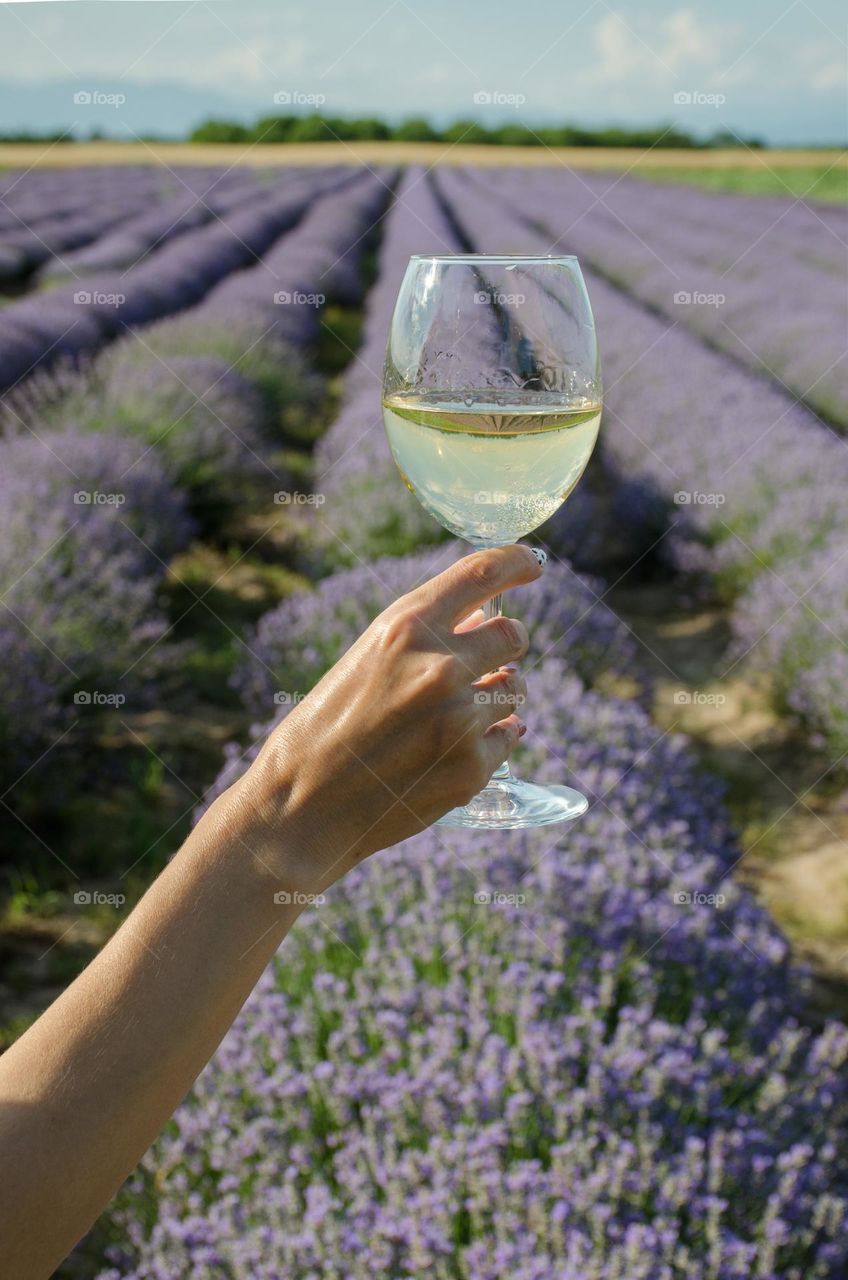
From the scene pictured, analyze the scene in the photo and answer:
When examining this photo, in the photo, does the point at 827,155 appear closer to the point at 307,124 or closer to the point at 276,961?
the point at 307,124

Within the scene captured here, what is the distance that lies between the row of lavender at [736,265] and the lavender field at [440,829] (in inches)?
3.2

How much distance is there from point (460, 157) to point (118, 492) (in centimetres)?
3948

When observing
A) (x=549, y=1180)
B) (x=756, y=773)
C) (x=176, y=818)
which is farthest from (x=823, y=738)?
(x=549, y=1180)

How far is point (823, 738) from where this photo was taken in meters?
4.21

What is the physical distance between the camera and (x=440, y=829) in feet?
8.55

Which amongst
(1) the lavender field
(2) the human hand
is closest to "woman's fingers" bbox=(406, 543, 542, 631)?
(2) the human hand

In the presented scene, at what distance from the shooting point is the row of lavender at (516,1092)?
5.73ft

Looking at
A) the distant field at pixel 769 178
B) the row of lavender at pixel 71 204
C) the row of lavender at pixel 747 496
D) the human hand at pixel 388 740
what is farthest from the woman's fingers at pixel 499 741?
the distant field at pixel 769 178

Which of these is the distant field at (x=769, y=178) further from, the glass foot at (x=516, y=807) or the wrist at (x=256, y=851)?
the wrist at (x=256, y=851)

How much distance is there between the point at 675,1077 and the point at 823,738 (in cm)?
247

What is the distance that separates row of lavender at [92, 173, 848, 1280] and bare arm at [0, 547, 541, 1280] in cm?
97

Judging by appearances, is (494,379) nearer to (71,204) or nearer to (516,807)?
(516,807)

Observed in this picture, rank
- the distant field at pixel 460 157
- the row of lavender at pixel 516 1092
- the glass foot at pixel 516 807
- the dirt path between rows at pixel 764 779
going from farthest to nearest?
the distant field at pixel 460 157, the dirt path between rows at pixel 764 779, the row of lavender at pixel 516 1092, the glass foot at pixel 516 807

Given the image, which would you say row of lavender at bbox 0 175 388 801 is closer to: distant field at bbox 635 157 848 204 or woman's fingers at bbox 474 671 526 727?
woman's fingers at bbox 474 671 526 727
